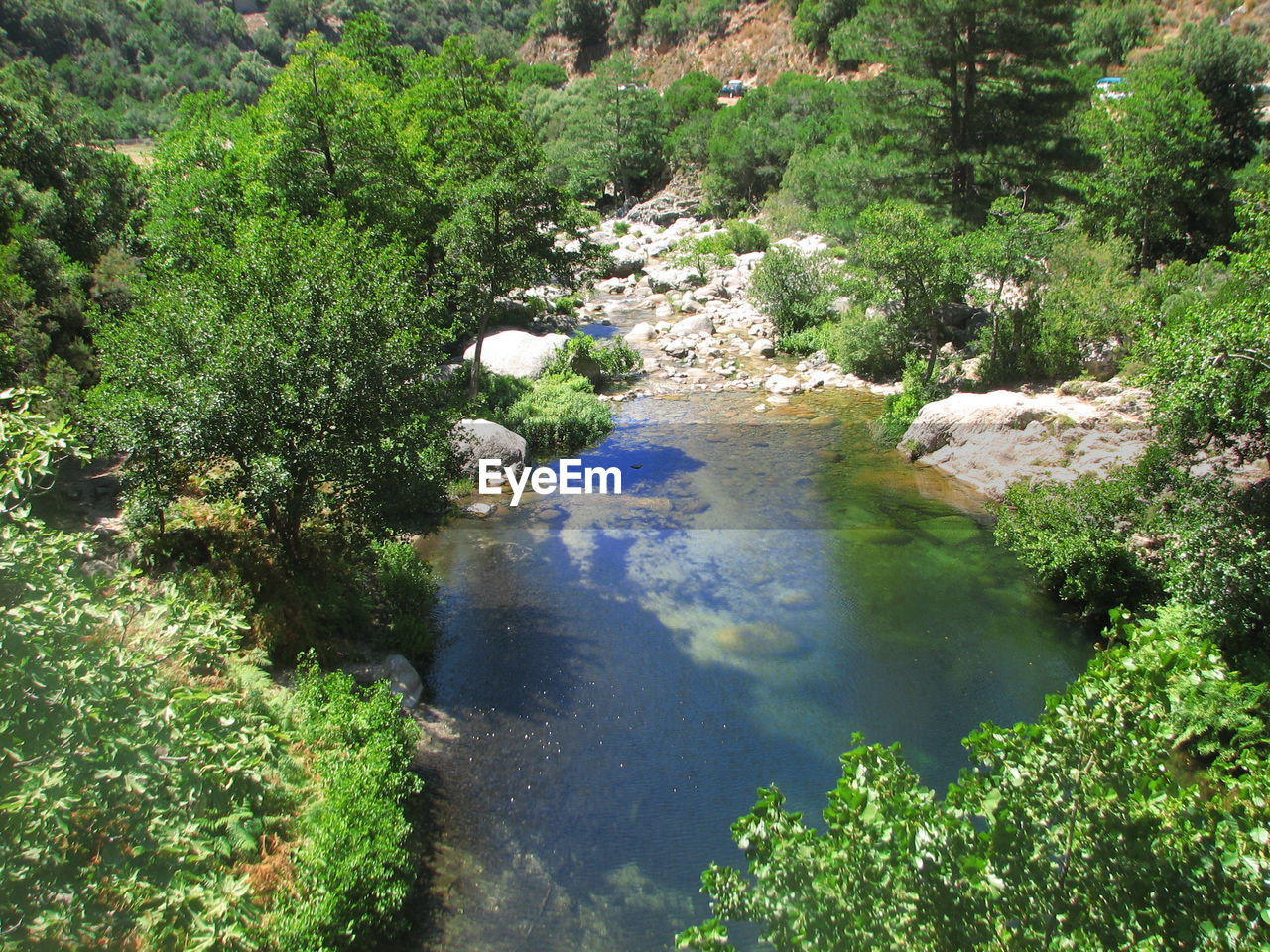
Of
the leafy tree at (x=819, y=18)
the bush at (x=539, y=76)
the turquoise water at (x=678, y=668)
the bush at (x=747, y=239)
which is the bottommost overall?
the turquoise water at (x=678, y=668)

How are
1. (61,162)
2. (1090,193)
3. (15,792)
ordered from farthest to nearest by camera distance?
(1090,193) < (61,162) < (15,792)

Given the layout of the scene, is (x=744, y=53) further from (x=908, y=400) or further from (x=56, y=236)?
(x=56, y=236)

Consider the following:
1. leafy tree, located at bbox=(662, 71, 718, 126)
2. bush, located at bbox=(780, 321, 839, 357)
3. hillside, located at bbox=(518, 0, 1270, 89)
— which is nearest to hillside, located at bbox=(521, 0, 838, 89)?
hillside, located at bbox=(518, 0, 1270, 89)

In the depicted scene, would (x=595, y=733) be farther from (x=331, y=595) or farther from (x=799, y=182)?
(x=799, y=182)

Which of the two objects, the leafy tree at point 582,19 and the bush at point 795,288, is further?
the leafy tree at point 582,19

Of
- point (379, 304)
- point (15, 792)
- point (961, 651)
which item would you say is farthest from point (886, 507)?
point (15, 792)

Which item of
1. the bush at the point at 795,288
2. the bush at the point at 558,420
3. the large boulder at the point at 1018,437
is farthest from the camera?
the bush at the point at 795,288

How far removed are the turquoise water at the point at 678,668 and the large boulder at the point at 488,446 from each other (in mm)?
1934

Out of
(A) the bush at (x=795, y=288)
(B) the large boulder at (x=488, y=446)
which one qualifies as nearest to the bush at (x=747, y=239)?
(A) the bush at (x=795, y=288)

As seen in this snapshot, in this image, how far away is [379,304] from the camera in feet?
47.7

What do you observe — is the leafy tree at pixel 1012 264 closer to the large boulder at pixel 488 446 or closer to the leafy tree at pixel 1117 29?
the large boulder at pixel 488 446

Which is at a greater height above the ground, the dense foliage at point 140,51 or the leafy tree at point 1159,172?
the dense foliage at point 140,51

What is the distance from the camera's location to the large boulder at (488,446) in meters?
23.5

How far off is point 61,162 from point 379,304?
22.5 m
